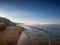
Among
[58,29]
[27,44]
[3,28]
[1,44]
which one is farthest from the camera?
[58,29]

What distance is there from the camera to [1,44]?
4840mm

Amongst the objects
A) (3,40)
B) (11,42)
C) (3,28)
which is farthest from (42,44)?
(3,28)

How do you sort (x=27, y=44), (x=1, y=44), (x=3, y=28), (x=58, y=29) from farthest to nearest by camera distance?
(x=58, y=29), (x=3, y=28), (x=27, y=44), (x=1, y=44)

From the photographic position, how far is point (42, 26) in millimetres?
10023

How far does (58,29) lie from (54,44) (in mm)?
4081

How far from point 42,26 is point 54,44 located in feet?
15.5

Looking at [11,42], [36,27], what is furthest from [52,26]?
[11,42]

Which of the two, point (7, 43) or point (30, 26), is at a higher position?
point (30, 26)

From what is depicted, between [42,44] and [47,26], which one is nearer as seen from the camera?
[42,44]

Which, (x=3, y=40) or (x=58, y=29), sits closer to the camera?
(x=3, y=40)

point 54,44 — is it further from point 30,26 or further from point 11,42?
point 30,26

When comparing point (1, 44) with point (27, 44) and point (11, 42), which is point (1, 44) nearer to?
point (11, 42)

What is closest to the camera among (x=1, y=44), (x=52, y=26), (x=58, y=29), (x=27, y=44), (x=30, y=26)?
(x=1, y=44)

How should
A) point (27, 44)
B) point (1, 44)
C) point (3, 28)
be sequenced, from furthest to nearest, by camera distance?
point (3, 28)
point (27, 44)
point (1, 44)
